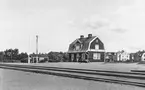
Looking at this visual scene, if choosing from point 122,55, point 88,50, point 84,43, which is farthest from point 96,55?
point 122,55

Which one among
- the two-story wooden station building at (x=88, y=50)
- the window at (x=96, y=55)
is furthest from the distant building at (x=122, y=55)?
the window at (x=96, y=55)

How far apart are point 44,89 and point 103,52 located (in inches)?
1868

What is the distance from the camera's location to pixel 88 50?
52.4 m

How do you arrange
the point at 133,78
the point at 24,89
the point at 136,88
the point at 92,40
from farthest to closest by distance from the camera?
the point at 92,40
the point at 133,78
the point at 24,89
the point at 136,88

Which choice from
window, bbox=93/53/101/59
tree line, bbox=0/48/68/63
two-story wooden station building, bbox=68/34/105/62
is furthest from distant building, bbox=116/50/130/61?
window, bbox=93/53/101/59

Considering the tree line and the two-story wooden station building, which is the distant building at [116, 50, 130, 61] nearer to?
the tree line

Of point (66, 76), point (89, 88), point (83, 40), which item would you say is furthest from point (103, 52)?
point (89, 88)

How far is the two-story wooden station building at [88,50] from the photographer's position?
173 feet

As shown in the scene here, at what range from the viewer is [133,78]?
39.9 feet

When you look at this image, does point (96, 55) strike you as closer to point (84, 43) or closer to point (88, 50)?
point (88, 50)

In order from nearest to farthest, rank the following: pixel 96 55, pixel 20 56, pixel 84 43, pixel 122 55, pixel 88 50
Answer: pixel 88 50 < pixel 96 55 < pixel 84 43 < pixel 20 56 < pixel 122 55

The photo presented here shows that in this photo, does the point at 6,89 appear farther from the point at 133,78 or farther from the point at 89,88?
the point at 133,78

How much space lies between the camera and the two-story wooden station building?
52.8 meters

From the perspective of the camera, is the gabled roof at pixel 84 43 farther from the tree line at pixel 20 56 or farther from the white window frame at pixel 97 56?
the tree line at pixel 20 56
